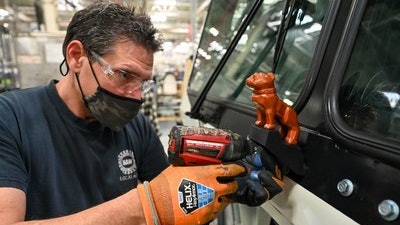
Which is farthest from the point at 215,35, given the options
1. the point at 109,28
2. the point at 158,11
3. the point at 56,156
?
the point at 158,11

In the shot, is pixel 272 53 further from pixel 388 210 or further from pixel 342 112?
pixel 388 210

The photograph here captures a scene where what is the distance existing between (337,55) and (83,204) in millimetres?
963

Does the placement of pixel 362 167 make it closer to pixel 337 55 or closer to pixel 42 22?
pixel 337 55

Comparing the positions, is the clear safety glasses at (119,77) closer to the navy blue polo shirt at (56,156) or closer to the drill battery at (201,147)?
the navy blue polo shirt at (56,156)

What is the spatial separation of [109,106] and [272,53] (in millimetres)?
851

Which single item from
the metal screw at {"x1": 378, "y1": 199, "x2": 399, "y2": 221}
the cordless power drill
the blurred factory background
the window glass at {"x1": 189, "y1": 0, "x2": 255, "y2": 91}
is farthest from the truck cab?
the blurred factory background

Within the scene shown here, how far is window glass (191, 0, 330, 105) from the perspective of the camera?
1165 mm

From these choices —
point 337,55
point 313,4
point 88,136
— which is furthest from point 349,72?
point 88,136

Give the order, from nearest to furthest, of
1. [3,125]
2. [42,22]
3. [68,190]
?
[3,125] < [68,190] < [42,22]

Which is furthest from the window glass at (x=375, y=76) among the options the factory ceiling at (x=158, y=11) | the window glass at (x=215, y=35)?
the factory ceiling at (x=158, y=11)

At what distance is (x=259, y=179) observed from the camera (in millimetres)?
862

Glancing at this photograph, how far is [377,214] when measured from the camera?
24.0 inches

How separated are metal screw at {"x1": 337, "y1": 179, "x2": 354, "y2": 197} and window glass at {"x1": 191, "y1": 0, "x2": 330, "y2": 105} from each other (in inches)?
16.6

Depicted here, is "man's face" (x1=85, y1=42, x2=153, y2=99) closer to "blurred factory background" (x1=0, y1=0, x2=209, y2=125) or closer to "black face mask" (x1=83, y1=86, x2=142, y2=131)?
"black face mask" (x1=83, y1=86, x2=142, y2=131)
